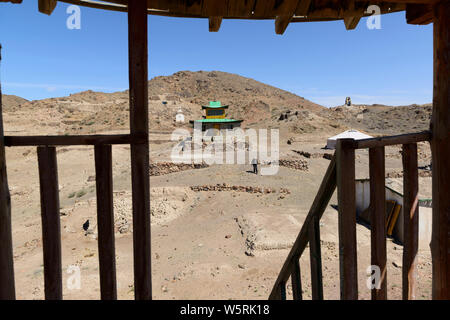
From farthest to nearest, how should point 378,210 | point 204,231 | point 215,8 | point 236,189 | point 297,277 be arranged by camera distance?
point 236,189 < point 204,231 < point 297,277 < point 215,8 < point 378,210

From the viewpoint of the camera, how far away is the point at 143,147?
177 centimetres

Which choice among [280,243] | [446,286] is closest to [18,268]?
[280,243]

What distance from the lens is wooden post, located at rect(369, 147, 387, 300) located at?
1.88m

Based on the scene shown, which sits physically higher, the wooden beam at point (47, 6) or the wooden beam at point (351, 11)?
the wooden beam at point (351, 11)

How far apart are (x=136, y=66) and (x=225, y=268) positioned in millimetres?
6010

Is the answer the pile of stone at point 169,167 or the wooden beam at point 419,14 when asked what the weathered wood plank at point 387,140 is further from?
the pile of stone at point 169,167

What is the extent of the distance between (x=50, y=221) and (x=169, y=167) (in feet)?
47.8

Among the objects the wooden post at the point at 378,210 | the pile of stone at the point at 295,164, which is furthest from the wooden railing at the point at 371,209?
the pile of stone at the point at 295,164

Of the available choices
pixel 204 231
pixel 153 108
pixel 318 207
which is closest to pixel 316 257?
pixel 318 207

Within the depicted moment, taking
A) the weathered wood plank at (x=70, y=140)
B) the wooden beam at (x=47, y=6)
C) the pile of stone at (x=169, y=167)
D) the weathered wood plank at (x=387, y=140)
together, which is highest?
the wooden beam at (x=47, y=6)

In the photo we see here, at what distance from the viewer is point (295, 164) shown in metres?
16.4

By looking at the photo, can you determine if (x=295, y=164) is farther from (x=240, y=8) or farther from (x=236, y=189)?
(x=240, y=8)

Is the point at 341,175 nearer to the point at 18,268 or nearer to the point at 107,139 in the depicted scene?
the point at 107,139

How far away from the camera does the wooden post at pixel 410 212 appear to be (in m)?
1.95
